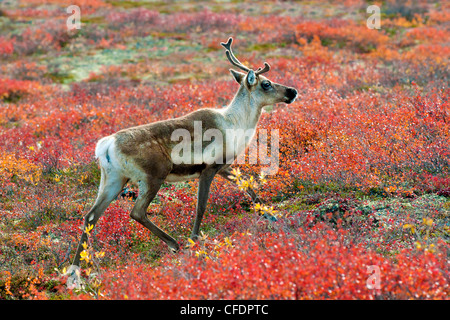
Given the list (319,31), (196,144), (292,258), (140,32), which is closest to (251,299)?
(292,258)

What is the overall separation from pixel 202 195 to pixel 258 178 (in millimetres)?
1583

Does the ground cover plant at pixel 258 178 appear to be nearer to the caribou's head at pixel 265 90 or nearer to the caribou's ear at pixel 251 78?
the caribou's head at pixel 265 90

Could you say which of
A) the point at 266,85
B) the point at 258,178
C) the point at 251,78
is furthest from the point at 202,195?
the point at 266,85

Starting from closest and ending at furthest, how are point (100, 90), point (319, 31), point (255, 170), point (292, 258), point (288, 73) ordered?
point (292, 258), point (255, 170), point (288, 73), point (100, 90), point (319, 31)

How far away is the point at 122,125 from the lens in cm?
1118

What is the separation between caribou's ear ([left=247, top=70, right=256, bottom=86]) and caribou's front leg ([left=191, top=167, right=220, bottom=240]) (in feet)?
5.26

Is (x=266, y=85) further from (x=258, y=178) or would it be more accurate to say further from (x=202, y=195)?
(x=202, y=195)

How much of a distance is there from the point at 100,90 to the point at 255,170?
338 inches

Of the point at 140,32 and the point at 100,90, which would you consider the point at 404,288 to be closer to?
the point at 100,90

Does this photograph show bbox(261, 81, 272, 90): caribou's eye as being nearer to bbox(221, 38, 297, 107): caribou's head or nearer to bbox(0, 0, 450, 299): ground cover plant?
bbox(221, 38, 297, 107): caribou's head

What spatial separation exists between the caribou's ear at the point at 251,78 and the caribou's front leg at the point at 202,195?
160cm

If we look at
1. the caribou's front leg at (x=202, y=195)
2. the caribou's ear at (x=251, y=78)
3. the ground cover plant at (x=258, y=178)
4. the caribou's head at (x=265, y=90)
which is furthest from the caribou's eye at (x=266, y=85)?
the caribou's front leg at (x=202, y=195)

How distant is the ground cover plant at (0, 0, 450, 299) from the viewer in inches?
173

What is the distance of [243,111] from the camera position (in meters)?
7.61
